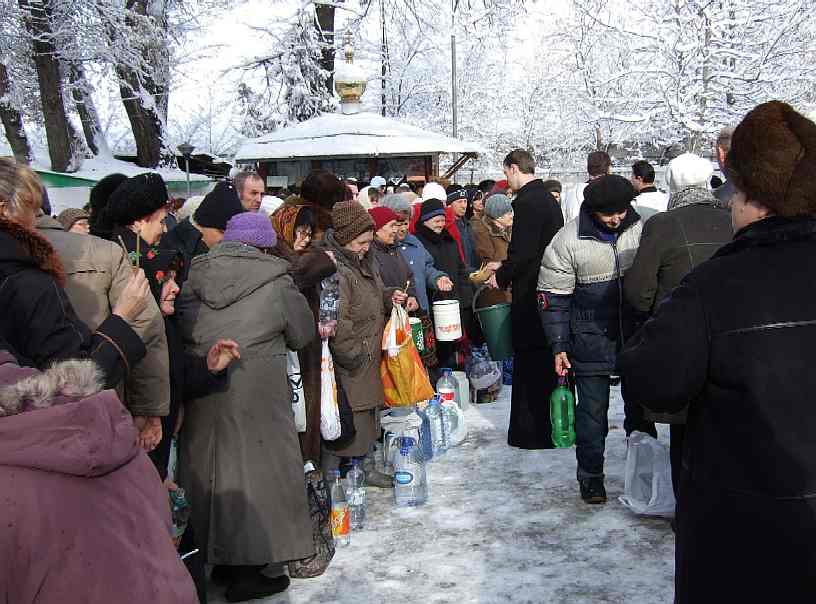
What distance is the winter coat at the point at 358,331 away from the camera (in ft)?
18.6

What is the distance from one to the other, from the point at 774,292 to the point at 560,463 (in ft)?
13.7

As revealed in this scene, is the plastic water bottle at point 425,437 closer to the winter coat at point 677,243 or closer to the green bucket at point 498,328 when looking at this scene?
the green bucket at point 498,328

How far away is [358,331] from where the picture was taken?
19.2 feet

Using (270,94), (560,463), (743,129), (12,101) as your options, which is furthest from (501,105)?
(743,129)

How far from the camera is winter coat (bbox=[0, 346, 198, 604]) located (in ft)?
6.08

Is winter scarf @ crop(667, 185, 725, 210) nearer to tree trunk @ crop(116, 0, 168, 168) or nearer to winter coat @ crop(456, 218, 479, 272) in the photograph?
winter coat @ crop(456, 218, 479, 272)

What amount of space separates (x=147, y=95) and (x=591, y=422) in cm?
1773

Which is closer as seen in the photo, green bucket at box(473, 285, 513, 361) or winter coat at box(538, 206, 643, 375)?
winter coat at box(538, 206, 643, 375)

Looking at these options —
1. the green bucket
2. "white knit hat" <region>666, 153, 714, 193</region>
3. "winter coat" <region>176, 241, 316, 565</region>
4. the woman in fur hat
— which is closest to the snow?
the green bucket

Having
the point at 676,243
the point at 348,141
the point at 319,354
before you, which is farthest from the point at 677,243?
the point at 348,141

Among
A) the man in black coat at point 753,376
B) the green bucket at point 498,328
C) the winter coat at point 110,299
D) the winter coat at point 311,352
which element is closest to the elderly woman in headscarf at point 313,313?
the winter coat at point 311,352

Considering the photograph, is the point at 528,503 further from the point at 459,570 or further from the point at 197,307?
the point at 197,307

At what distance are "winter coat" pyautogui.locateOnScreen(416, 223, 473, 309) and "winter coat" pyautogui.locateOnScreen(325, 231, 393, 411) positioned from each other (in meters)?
2.52

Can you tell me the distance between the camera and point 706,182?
5.08 m
